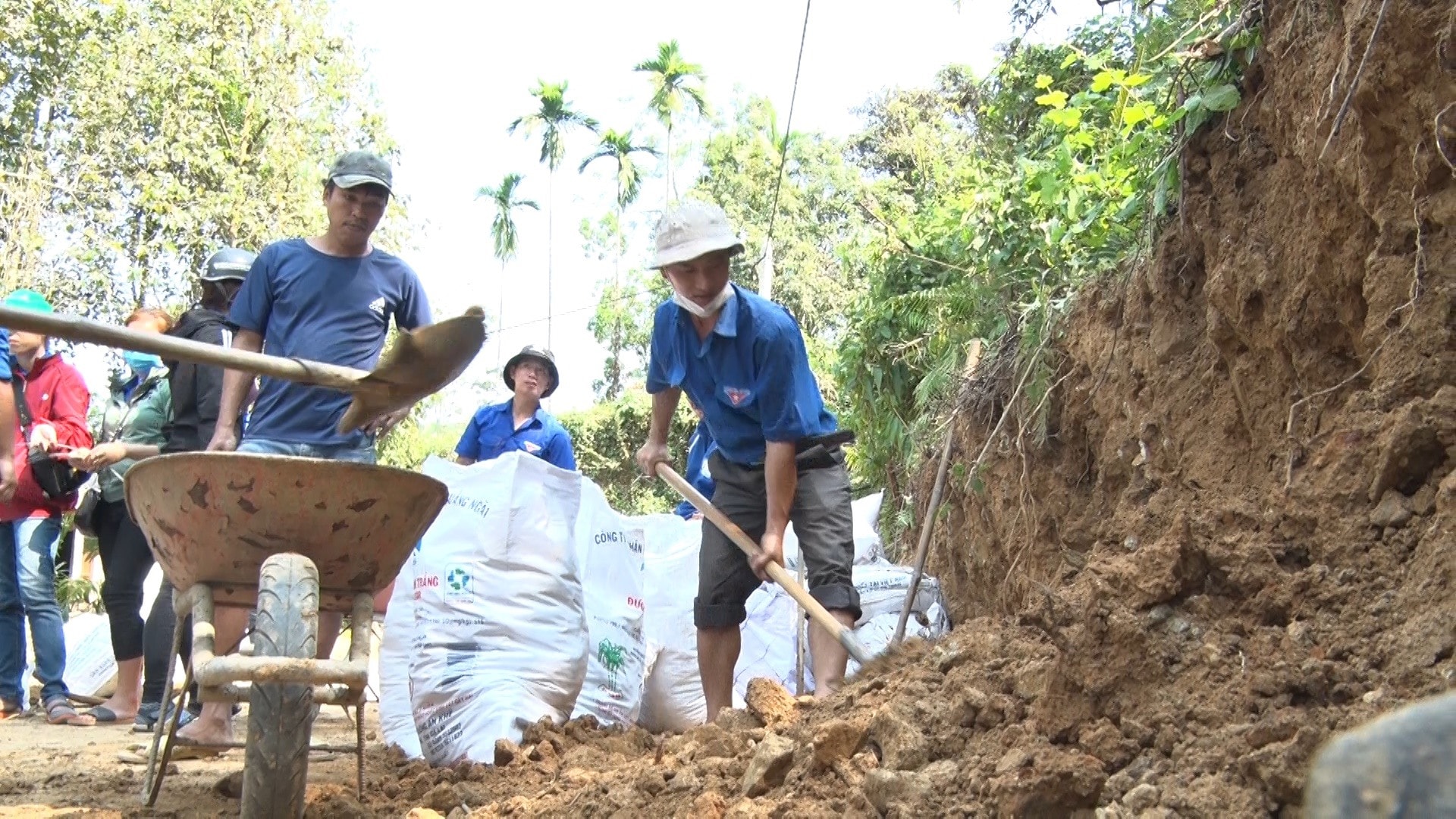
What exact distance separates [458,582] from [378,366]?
1.61 meters

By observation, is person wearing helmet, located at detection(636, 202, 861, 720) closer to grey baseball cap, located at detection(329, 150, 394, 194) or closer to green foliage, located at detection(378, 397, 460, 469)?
grey baseball cap, located at detection(329, 150, 394, 194)

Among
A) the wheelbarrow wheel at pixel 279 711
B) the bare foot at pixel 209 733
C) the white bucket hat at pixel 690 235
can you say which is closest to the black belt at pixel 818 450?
the white bucket hat at pixel 690 235

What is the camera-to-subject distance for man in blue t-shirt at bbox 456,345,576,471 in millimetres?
6254

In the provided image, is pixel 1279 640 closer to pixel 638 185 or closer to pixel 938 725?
pixel 938 725

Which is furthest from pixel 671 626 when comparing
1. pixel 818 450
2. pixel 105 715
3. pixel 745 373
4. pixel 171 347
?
pixel 171 347

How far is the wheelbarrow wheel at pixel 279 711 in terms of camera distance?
2.86 m

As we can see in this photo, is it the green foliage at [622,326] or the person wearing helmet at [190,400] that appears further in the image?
the green foliage at [622,326]

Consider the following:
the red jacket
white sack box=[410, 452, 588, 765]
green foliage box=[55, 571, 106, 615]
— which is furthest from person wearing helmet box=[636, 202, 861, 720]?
green foliage box=[55, 571, 106, 615]

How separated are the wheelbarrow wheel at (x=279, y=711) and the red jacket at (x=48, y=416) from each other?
3442mm

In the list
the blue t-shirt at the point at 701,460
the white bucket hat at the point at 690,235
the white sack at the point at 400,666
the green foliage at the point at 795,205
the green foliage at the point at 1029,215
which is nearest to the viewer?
the green foliage at the point at 1029,215

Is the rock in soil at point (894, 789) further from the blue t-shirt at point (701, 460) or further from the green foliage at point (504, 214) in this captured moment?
the green foliage at point (504, 214)

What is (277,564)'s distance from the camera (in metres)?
2.99

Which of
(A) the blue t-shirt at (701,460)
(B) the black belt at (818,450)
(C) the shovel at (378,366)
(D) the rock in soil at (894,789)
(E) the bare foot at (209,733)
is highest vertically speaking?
(A) the blue t-shirt at (701,460)

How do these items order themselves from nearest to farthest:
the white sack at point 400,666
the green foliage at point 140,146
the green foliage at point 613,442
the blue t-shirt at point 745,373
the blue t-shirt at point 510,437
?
1. the blue t-shirt at point 745,373
2. the white sack at point 400,666
3. the blue t-shirt at point 510,437
4. the green foliage at point 140,146
5. the green foliage at point 613,442
